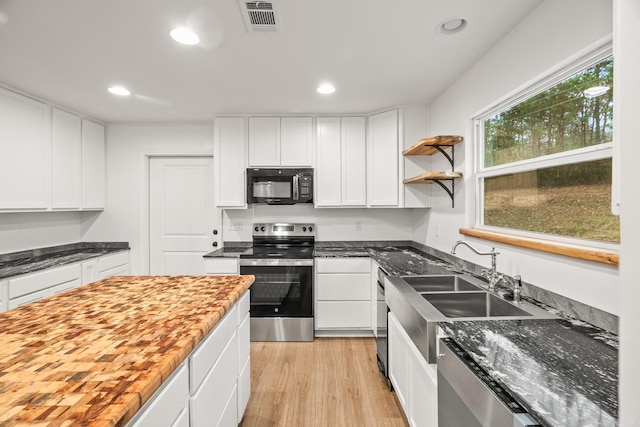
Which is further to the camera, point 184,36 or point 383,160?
point 383,160

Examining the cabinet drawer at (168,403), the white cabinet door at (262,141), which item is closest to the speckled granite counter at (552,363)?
the cabinet drawer at (168,403)

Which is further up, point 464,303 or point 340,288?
point 464,303

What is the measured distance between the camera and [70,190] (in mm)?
3242

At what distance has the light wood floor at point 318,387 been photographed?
198 cm

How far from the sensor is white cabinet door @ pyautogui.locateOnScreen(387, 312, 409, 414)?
1.76 meters

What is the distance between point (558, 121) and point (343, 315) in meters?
2.39

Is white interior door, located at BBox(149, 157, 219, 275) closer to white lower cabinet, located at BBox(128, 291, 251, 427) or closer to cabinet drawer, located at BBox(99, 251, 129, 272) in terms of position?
cabinet drawer, located at BBox(99, 251, 129, 272)

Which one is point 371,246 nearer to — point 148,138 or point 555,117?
point 555,117

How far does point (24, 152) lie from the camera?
9.04 ft

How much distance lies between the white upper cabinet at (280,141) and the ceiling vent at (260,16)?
5.20 feet

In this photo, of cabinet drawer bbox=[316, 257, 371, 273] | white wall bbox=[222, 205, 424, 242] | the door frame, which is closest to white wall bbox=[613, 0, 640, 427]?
cabinet drawer bbox=[316, 257, 371, 273]

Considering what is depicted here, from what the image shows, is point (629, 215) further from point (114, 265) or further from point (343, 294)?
point (114, 265)

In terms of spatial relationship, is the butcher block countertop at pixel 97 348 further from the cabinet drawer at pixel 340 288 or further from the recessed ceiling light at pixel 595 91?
the recessed ceiling light at pixel 595 91

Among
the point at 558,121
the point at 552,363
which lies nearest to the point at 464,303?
the point at 552,363
